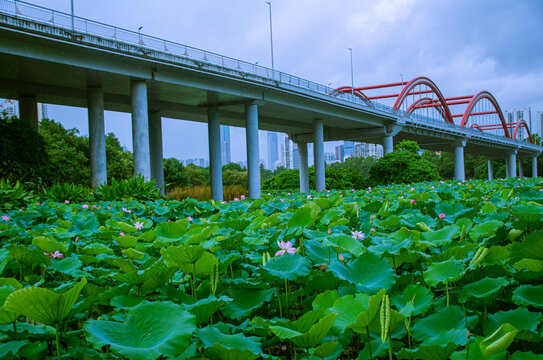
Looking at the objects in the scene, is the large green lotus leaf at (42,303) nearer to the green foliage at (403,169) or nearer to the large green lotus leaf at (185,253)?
the large green lotus leaf at (185,253)

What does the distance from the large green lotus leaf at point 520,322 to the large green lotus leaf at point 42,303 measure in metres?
1.23

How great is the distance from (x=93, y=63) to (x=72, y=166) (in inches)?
714

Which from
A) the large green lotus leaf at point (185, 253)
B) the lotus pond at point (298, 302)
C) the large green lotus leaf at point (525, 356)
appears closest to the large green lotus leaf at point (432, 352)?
the lotus pond at point (298, 302)

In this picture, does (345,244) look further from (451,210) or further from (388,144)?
(388,144)

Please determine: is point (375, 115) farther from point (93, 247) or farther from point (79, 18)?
point (93, 247)

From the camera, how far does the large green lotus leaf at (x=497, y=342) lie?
88 cm

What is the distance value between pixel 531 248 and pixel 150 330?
1230mm

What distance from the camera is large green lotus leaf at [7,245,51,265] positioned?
1.99m

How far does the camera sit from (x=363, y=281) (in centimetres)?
146

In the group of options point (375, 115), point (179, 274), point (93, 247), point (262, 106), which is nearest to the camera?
point (179, 274)

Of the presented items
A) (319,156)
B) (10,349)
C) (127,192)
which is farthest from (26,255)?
(319,156)

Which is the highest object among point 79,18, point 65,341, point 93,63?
point 79,18

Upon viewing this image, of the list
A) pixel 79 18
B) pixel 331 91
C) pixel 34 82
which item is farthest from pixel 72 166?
pixel 331 91

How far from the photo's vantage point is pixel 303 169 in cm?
3909
